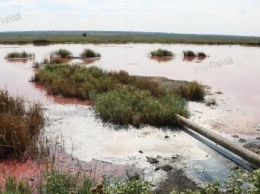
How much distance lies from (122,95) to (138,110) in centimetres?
118

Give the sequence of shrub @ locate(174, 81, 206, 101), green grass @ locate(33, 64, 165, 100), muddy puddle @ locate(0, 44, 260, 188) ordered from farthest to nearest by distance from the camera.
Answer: green grass @ locate(33, 64, 165, 100) → shrub @ locate(174, 81, 206, 101) → muddy puddle @ locate(0, 44, 260, 188)

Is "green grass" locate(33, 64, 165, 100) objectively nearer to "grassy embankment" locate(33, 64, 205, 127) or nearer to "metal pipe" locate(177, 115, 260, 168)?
"grassy embankment" locate(33, 64, 205, 127)

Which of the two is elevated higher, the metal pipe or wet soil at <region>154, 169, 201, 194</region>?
the metal pipe

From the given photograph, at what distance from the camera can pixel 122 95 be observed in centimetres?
1044

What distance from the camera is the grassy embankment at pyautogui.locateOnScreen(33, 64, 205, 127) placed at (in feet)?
29.2

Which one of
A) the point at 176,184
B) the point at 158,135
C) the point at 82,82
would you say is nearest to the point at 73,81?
the point at 82,82

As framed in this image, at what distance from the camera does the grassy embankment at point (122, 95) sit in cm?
891

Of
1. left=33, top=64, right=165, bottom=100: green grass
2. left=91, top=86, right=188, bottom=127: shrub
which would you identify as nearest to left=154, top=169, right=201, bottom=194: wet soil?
left=91, top=86, right=188, bottom=127: shrub

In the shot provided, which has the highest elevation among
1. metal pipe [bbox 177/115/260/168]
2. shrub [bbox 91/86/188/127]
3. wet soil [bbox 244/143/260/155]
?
shrub [bbox 91/86/188/127]

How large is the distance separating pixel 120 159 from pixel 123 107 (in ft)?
8.39

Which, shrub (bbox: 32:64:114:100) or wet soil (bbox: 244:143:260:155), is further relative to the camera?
shrub (bbox: 32:64:114:100)

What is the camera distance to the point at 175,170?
626 centimetres

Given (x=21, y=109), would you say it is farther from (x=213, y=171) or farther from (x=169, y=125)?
(x=213, y=171)

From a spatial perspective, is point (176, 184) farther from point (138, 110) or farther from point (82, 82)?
point (82, 82)
